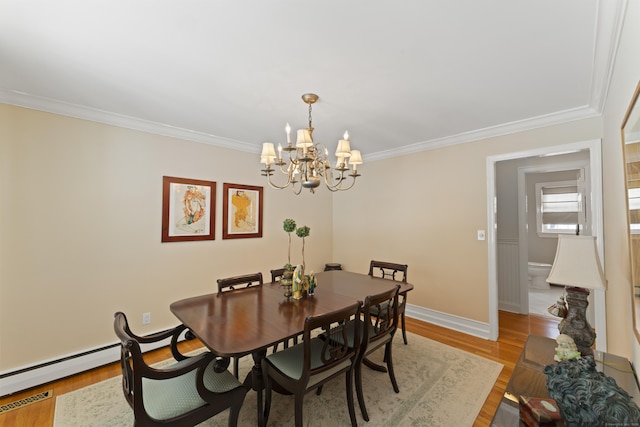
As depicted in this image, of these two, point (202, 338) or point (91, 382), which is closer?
point (202, 338)

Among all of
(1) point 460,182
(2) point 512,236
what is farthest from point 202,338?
(2) point 512,236

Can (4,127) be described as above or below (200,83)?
below

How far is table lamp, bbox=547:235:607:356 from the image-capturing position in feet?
4.52

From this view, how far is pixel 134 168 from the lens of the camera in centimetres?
284

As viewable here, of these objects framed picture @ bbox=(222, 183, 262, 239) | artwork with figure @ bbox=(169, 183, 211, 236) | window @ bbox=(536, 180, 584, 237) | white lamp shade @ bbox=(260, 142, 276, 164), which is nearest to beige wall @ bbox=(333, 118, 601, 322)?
framed picture @ bbox=(222, 183, 262, 239)

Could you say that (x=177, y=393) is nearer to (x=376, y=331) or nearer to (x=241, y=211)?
(x=376, y=331)

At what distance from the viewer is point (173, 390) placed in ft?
4.89

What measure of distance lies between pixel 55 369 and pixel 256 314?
6.81 ft

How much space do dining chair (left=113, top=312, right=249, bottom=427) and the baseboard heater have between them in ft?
5.16

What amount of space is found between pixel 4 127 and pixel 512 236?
590 cm

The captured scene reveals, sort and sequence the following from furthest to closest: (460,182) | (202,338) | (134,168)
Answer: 1. (460,182)
2. (134,168)
3. (202,338)

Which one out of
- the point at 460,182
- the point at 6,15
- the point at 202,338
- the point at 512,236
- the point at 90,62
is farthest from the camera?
the point at 512,236

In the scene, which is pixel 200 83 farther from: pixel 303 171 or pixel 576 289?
pixel 576 289

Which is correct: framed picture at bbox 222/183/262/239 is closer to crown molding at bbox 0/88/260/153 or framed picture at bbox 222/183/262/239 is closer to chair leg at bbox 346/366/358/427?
crown molding at bbox 0/88/260/153
